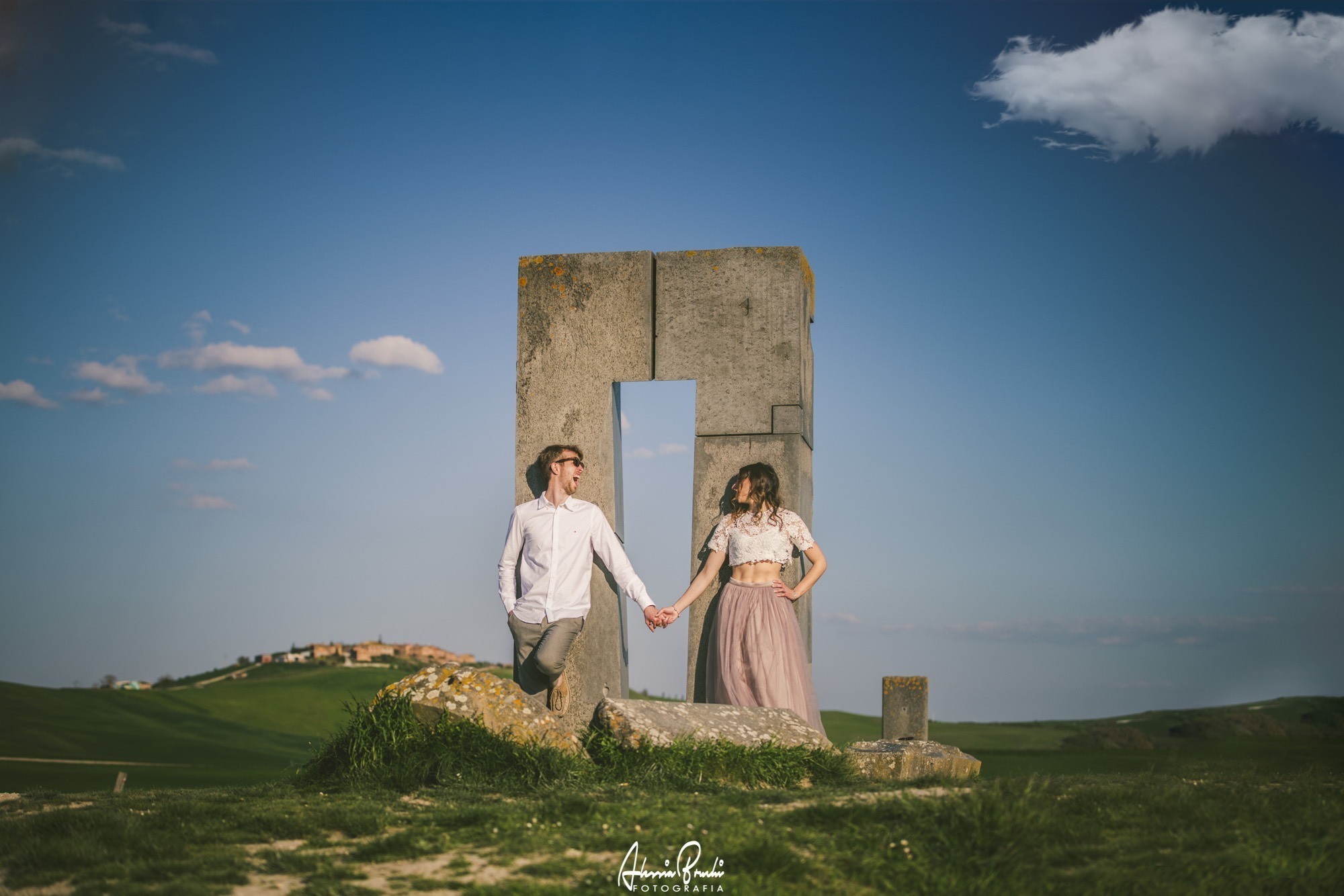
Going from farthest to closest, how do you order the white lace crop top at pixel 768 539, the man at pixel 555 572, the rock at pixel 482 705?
the white lace crop top at pixel 768 539
the man at pixel 555 572
the rock at pixel 482 705

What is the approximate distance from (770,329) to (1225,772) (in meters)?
5.02

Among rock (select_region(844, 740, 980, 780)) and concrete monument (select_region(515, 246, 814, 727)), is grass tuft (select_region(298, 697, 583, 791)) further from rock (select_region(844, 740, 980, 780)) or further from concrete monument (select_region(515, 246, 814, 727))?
concrete monument (select_region(515, 246, 814, 727))

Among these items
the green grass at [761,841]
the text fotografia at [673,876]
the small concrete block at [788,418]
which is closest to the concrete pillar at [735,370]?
the small concrete block at [788,418]

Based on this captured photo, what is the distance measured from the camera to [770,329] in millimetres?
9766

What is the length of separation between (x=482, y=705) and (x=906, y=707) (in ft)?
23.5

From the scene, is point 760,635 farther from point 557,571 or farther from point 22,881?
point 22,881

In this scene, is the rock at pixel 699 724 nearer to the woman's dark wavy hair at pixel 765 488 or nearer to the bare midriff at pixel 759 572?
the bare midriff at pixel 759 572

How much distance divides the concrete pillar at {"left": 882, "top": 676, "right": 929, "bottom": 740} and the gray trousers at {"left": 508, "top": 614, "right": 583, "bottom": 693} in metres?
5.29

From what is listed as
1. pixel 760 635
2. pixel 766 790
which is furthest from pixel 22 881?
pixel 760 635

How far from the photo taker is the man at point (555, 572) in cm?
858

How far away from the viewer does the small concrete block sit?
952 cm

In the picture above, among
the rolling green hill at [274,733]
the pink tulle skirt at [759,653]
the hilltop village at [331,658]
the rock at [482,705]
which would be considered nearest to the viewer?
the rock at [482,705]

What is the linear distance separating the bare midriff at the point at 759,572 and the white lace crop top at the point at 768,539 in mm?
32

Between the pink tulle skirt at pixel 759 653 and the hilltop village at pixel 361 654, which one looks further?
the hilltop village at pixel 361 654
